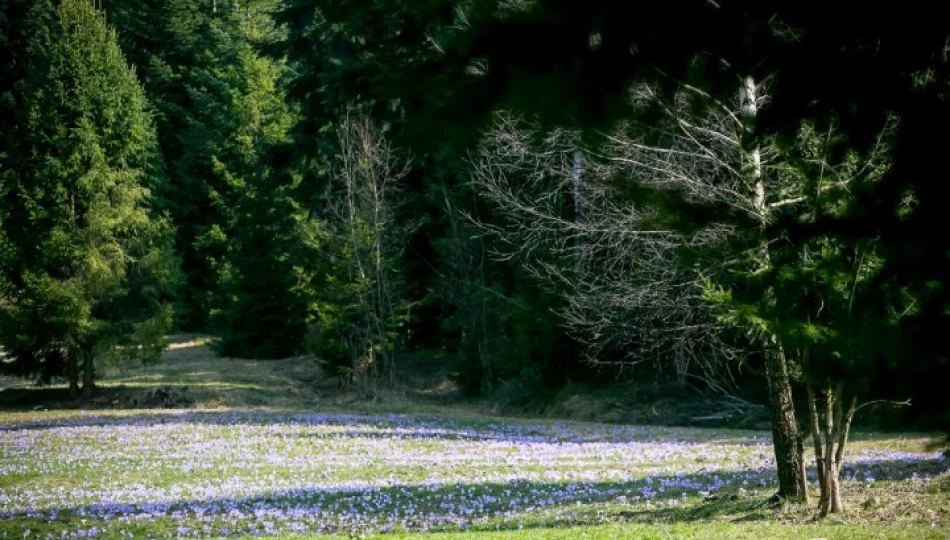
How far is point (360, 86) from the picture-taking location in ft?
24.2

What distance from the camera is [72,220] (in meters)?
27.5

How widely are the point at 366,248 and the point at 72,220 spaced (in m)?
8.69

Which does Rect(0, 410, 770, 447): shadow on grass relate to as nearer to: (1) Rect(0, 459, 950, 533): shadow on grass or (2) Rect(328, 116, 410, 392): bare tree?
(2) Rect(328, 116, 410, 392): bare tree

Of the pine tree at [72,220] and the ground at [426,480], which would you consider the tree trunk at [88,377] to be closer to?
the pine tree at [72,220]

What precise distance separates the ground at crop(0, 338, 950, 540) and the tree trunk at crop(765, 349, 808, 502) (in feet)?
0.78

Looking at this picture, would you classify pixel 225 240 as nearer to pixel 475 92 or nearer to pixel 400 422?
pixel 400 422

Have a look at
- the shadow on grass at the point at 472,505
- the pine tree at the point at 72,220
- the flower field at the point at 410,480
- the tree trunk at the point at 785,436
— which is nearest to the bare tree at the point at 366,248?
the pine tree at the point at 72,220

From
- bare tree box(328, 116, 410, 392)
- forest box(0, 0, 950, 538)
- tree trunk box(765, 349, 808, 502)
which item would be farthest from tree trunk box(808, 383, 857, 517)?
bare tree box(328, 116, 410, 392)

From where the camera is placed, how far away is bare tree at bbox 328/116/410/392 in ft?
93.7

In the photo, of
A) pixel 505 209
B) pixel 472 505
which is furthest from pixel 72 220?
pixel 472 505

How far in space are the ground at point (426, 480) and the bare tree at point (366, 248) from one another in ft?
17.4

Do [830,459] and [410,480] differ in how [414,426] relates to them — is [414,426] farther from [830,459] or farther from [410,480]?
[830,459]

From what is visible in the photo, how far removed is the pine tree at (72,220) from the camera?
2705cm

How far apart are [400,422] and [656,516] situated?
13.5 meters
